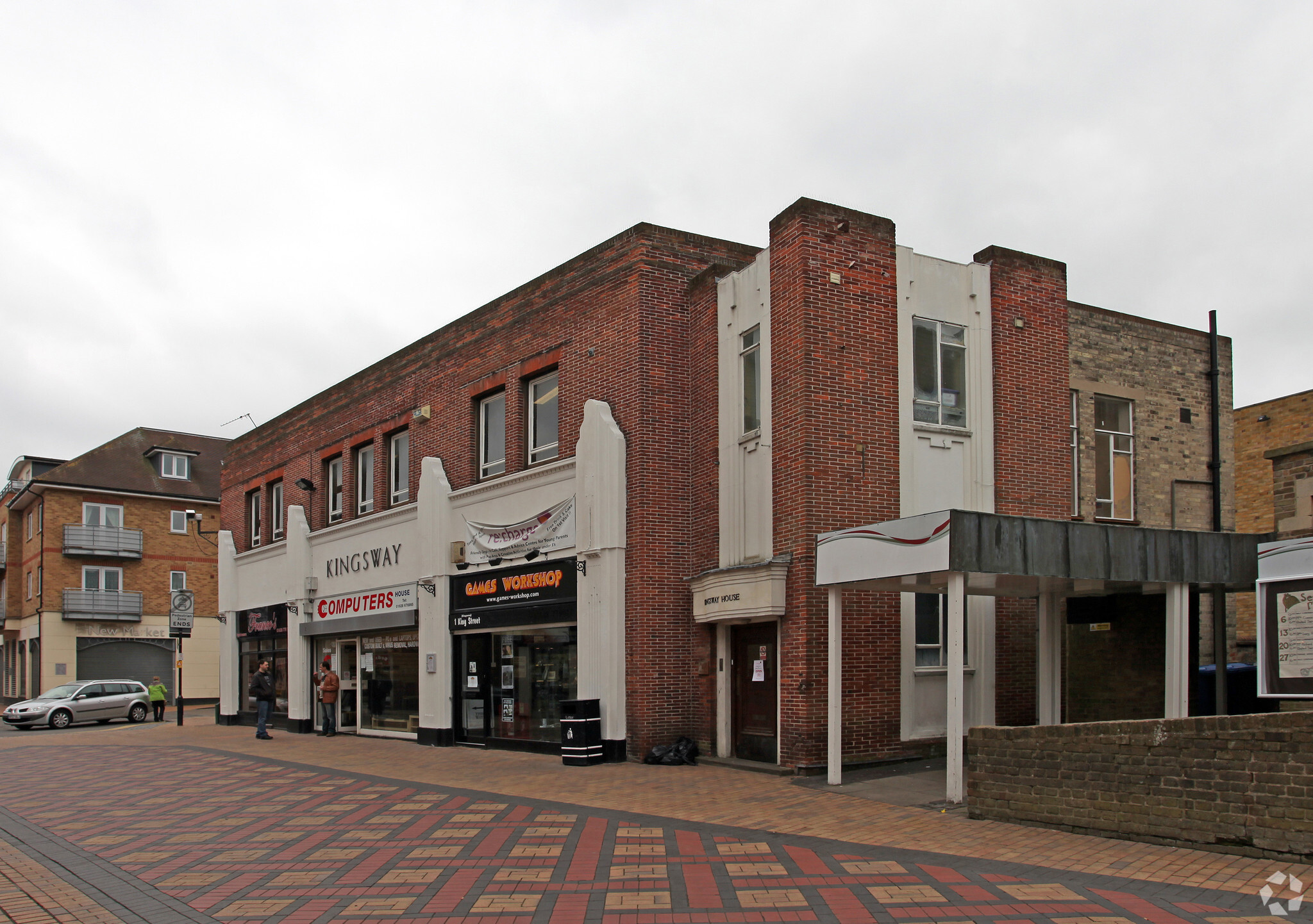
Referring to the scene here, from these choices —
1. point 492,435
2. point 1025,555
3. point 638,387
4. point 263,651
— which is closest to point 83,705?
point 263,651

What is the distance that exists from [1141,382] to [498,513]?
37.7 ft

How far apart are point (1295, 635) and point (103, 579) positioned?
46.0 m

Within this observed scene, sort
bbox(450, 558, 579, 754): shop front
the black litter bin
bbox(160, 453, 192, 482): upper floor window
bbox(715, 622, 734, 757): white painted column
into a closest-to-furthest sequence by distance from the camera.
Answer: bbox(715, 622, 734, 757): white painted column < the black litter bin < bbox(450, 558, 579, 754): shop front < bbox(160, 453, 192, 482): upper floor window

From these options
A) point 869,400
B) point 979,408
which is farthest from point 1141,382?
point 869,400

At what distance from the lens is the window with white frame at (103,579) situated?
1828 inches

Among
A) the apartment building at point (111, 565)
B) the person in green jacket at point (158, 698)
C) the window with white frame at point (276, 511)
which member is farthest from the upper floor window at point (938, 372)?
the apartment building at point (111, 565)

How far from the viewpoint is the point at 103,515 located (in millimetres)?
47500

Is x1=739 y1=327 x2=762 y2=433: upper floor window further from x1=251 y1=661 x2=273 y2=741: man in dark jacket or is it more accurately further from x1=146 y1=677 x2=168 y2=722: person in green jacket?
x1=146 y1=677 x2=168 y2=722: person in green jacket

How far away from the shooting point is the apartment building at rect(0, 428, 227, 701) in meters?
45.8

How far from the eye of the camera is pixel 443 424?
22016 mm

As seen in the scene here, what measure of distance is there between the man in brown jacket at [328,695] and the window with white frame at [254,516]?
6237mm

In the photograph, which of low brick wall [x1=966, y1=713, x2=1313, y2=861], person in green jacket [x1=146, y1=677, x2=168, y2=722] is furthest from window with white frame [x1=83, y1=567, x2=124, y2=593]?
low brick wall [x1=966, y1=713, x2=1313, y2=861]

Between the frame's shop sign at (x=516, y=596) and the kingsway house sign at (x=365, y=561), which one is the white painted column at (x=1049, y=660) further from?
the kingsway house sign at (x=365, y=561)

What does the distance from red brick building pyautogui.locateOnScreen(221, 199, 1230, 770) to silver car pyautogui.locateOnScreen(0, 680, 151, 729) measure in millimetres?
16248
